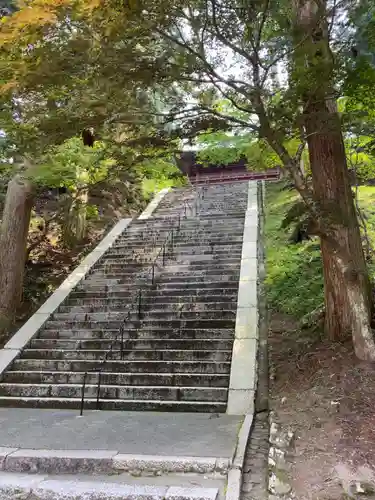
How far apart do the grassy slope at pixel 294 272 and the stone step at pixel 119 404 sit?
116 inches

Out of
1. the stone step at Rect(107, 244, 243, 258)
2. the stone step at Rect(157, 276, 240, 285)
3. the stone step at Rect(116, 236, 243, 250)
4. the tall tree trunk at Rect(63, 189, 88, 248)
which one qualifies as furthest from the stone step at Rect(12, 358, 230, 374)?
the tall tree trunk at Rect(63, 189, 88, 248)

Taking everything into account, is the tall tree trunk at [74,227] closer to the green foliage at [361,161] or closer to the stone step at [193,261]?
the stone step at [193,261]

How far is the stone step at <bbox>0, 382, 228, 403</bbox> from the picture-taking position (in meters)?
6.61

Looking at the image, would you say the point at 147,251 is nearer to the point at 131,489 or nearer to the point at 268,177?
the point at 131,489

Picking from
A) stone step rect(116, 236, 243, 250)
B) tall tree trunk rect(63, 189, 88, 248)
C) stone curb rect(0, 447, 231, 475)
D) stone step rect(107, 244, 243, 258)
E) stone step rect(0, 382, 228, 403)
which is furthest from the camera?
tall tree trunk rect(63, 189, 88, 248)

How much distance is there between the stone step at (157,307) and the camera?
9109mm

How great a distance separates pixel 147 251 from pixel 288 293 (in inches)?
184

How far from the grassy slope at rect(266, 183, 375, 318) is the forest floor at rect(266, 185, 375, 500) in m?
0.03

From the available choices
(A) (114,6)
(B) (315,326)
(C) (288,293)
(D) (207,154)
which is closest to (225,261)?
(C) (288,293)

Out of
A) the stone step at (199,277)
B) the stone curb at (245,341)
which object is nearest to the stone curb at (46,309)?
the stone step at (199,277)

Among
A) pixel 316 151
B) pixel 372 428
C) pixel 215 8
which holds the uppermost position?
pixel 215 8

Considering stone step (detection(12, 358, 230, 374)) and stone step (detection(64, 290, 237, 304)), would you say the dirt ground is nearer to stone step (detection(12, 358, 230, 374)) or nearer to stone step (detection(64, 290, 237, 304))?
stone step (detection(12, 358, 230, 374))

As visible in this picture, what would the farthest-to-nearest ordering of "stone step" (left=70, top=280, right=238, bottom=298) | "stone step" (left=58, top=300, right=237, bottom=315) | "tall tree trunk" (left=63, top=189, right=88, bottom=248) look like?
"tall tree trunk" (left=63, top=189, right=88, bottom=248) → "stone step" (left=70, top=280, right=238, bottom=298) → "stone step" (left=58, top=300, right=237, bottom=315)

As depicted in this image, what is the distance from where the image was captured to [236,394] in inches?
249
